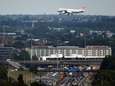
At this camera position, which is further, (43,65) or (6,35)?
(6,35)

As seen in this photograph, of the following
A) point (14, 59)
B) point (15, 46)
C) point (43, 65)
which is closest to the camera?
point (43, 65)

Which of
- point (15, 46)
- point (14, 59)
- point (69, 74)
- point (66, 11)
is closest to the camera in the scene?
point (69, 74)

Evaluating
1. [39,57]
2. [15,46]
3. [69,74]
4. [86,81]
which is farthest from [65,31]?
[86,81]

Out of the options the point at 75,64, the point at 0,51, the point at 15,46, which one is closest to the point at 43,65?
the point at 75,64

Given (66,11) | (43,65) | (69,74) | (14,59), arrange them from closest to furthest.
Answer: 1. (69,74)
2. (43,65)
3. (14,59)
4. (66,11)

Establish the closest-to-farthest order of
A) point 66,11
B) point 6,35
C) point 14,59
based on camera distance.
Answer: point 14,59 < point 6,35 < point 66,11

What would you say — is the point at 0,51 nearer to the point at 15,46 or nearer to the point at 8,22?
the point at 15,46

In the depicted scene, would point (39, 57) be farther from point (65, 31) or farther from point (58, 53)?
point (65, 31)
